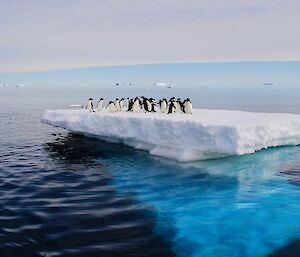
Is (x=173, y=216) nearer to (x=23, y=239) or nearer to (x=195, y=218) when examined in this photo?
(x=195, y=218)

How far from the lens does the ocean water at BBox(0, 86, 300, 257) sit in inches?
382

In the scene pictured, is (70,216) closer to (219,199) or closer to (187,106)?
(219,199)

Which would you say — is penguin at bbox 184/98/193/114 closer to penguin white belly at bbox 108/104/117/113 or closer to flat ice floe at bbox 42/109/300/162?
flat ice floe at bbox 42/109/300/162

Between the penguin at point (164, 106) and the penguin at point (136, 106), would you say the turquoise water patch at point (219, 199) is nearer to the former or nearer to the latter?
the penguin at point (164, 106)

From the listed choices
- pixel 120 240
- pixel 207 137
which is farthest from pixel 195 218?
pixel 207 137

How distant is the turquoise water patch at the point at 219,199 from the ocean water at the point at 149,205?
0.03m

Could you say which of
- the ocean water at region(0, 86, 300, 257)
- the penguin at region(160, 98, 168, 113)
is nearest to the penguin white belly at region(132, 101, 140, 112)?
the penguin at region(160, 98, 168, 113)

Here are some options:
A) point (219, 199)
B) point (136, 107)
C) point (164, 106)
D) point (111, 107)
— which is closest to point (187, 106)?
point (164, 106)

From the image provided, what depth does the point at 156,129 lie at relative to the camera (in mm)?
19219

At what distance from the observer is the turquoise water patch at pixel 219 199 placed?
32.8ft

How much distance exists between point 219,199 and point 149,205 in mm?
2351

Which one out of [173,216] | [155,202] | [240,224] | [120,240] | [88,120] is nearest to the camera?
[120,240]

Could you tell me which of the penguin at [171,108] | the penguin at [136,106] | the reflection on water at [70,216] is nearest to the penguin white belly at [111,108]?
the penguin at [136,106]

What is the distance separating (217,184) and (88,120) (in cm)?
1090
